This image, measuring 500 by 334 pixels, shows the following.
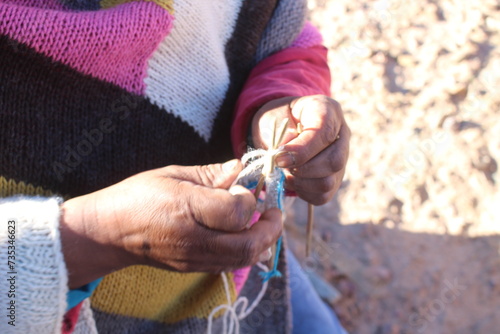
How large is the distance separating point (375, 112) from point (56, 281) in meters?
1.78

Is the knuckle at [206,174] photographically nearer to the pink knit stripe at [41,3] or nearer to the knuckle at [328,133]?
the knuckle at [328,133]

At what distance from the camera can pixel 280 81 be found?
0.94 metres

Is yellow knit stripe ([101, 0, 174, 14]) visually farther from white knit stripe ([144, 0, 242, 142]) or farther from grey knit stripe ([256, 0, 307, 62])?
grey knit stripe ([256, 0, 307, 62])

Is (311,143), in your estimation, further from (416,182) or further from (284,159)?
(416,182)

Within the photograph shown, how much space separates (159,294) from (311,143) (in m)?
0.45

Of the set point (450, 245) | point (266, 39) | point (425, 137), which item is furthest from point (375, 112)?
point (266, 39)

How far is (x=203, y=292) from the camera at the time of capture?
1.02 meters

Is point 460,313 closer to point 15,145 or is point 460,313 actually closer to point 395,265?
point 395,265

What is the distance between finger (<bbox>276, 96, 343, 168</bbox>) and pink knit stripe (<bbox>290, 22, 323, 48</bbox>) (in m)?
0.30

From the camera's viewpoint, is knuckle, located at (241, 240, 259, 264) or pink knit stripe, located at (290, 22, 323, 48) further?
pink knit stripe, located at (290, 22, 323, 48)

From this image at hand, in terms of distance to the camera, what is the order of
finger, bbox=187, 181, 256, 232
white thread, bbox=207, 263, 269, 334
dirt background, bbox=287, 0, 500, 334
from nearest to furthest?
finger, bbox=187, 181, 256, 232 < white thread, bbox=207, 263, 269, 334 < dirt background, bbox=287, 0, 500, 334

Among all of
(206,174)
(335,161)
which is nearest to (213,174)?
(206,174)

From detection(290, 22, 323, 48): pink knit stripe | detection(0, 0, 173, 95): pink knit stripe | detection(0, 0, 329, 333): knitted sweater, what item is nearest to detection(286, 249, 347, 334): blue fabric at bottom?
detection(0, 0, 329, 333): knitted sweater

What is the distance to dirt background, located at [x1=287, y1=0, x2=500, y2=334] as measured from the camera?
175cm
